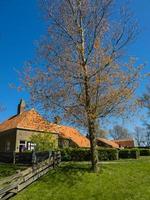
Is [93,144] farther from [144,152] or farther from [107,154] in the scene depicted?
[144,152]

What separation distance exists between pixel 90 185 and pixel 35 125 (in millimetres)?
6147

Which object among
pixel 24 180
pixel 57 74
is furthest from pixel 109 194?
pixel 57 74

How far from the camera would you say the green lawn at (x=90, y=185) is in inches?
544

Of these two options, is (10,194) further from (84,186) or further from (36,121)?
(36,121)

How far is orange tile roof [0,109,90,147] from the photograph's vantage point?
18.6 metres

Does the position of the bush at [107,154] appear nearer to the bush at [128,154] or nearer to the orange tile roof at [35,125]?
the bush at [128,154]

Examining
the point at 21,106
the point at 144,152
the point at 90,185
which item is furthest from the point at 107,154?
the point at 21,106

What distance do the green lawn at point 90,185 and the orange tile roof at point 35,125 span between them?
3.12m

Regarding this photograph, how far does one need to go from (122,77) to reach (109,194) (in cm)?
761

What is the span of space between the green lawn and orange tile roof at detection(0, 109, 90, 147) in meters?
3.12

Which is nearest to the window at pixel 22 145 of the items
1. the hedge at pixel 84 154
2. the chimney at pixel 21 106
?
the chimney at pixel 21 106

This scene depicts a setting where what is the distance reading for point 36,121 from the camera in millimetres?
18562

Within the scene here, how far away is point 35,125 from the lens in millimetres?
19156

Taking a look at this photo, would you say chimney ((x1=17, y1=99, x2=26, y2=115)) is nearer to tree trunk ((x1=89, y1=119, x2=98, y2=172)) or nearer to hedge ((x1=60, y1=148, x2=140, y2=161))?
hedge ((x1=60, y1=148, x2=140, y2=161))
